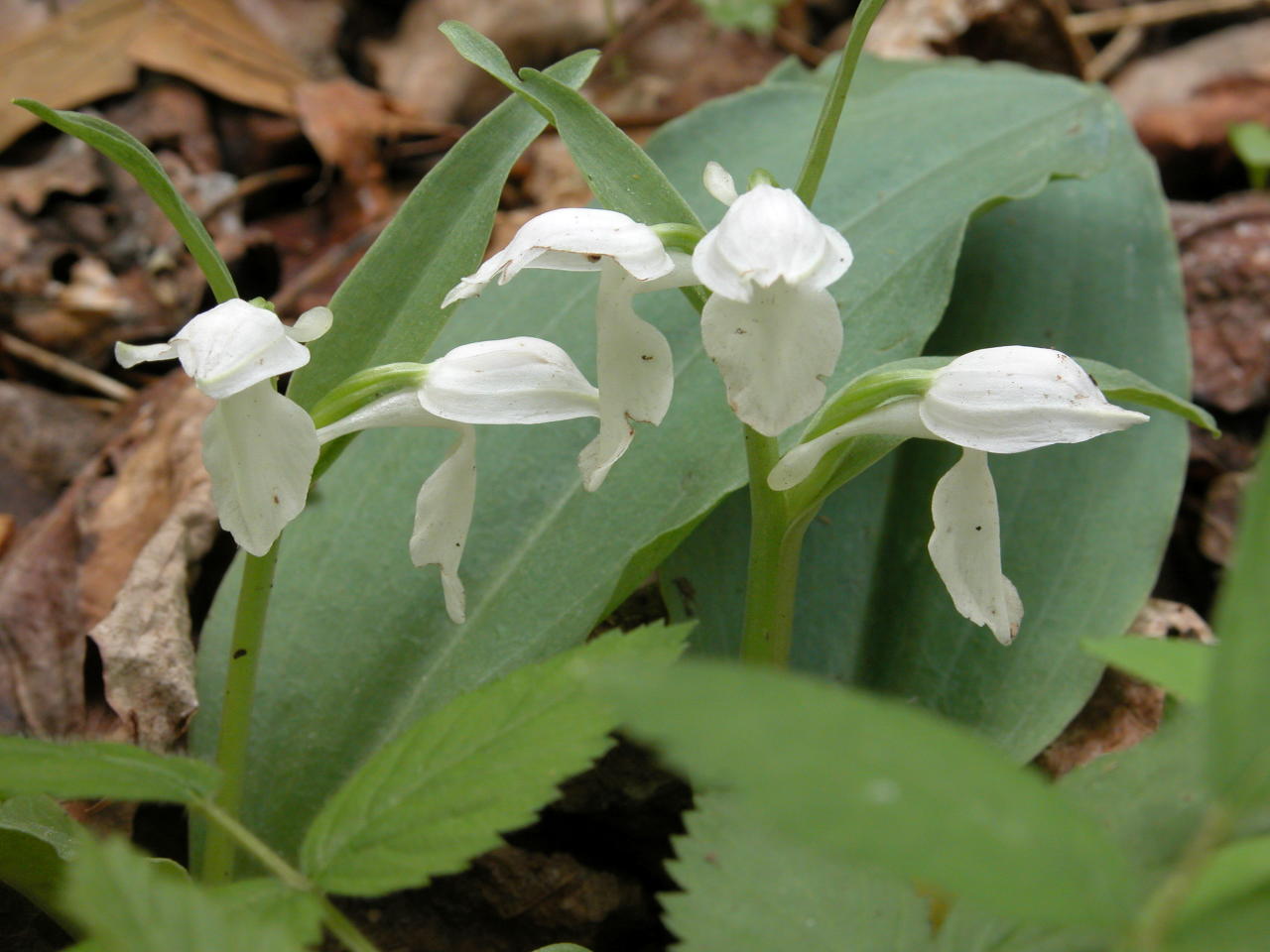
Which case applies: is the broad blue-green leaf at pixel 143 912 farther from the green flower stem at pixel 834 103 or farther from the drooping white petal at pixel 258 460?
the green flower stem at pixel 834 103

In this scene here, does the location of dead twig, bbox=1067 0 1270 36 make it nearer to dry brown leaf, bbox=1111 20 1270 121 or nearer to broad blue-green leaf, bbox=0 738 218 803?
dry brown leaf, bbox=1111 20 1270 121

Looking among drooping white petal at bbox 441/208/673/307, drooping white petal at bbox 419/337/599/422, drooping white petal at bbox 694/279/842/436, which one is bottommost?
drooping white petal at bbox 694/279/842/436

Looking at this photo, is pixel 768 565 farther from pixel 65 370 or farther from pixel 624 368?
pixel 65 370

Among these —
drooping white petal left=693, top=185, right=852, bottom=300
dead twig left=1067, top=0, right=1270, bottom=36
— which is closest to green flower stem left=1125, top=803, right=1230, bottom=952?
drooping white petal left=693, top=185, right=852, bottom=300

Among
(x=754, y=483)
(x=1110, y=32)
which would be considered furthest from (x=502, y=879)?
(x=1110, y=32)

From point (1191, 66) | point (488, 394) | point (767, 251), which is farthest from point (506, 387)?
point (1191, 66)

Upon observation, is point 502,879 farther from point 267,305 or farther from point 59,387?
point 59,387

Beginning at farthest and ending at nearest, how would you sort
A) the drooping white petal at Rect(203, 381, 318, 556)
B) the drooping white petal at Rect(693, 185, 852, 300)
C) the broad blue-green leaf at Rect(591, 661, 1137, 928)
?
1. the drooping white petal at Rect(203, 381, 318, 556)
2. the drooping white petal at Rect(693, 185, 852, 300)
3. the broad blue-green leaf at Rect(591, 661, 1137, 928)
